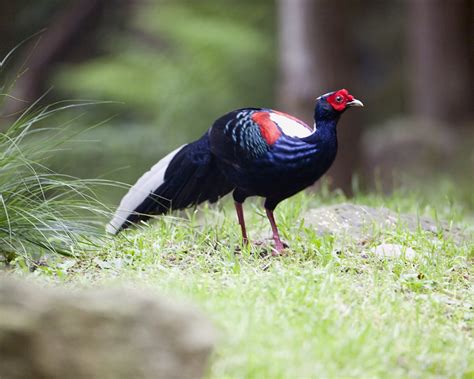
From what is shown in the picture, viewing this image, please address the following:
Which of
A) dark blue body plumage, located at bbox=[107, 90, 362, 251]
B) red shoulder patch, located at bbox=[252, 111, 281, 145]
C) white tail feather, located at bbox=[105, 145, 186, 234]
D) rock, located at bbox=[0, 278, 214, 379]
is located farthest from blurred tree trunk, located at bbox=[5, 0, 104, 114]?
Answer: rock, located at bbox=[0, 278, 214, 379]

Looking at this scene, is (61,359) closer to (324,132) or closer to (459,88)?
(324,132)

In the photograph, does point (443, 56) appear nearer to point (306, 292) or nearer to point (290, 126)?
point (290, 126)

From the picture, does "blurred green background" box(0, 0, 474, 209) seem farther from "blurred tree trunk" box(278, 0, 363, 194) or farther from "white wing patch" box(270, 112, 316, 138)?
"white wing patch" box(270, 112, 316, 138)

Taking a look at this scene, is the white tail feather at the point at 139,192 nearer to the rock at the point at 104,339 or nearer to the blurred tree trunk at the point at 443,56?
the rock at the point at 104,339

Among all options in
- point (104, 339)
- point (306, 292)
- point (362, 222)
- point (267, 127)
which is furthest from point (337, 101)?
point (104, 339)

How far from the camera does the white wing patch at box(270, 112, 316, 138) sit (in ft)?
14.1

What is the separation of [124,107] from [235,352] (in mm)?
11224

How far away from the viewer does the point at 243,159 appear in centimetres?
429

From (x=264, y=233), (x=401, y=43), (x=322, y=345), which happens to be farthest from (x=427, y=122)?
(x=322, y=345)

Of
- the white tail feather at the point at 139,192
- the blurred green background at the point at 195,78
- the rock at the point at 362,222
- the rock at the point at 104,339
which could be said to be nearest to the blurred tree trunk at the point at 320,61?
the blurred green background at the point at 195,78

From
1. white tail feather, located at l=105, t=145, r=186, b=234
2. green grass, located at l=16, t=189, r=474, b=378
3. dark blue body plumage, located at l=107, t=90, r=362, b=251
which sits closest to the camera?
green grass, located at l=16, t=189, r=474, b=378

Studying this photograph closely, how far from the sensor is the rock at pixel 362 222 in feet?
16.0

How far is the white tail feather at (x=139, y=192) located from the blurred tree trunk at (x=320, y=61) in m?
3.97

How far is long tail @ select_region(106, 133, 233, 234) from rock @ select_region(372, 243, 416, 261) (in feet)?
3.04
